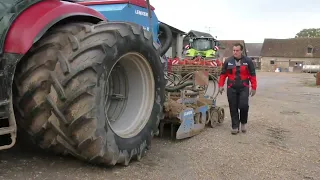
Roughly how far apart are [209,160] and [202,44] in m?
21.2

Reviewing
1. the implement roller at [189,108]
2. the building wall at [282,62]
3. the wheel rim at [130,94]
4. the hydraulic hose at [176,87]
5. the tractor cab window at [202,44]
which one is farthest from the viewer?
the building wall at [282,62]

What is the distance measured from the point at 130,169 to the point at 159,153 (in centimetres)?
80

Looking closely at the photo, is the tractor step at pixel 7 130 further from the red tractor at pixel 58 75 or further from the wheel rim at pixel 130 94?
the wheel rim at pixel 130 94

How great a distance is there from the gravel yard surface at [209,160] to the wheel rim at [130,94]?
0.47 metres

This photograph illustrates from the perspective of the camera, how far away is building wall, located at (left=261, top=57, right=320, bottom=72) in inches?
2336

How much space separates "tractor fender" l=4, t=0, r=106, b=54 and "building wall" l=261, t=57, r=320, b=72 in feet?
194

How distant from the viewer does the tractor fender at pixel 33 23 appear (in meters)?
2.86

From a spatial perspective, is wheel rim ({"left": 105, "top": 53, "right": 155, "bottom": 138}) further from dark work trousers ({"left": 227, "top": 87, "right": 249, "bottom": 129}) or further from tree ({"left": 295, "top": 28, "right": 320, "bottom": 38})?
tree ({"left": 295, "top": 28, "right": 320, "bottom": 38})

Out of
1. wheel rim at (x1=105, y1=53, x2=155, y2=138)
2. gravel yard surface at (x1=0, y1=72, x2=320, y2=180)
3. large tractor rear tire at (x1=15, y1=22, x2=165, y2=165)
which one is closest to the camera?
large tractor rear tire at (x1=15, y1=22, x2=165, y2=165)

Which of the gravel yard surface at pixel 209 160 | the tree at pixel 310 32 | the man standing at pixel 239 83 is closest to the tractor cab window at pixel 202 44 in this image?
the gravel yard surface at pixel 209 160

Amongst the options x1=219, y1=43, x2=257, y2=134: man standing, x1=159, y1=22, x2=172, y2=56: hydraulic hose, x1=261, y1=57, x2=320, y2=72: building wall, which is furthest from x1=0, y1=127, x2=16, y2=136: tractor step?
x1=261, y1=57, x2=320, y2=72: building wall

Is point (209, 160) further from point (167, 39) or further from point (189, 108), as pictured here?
point (167, 39)

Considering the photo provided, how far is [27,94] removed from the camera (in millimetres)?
3037

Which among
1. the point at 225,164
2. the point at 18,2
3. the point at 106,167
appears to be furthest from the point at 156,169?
the point at 18,2
